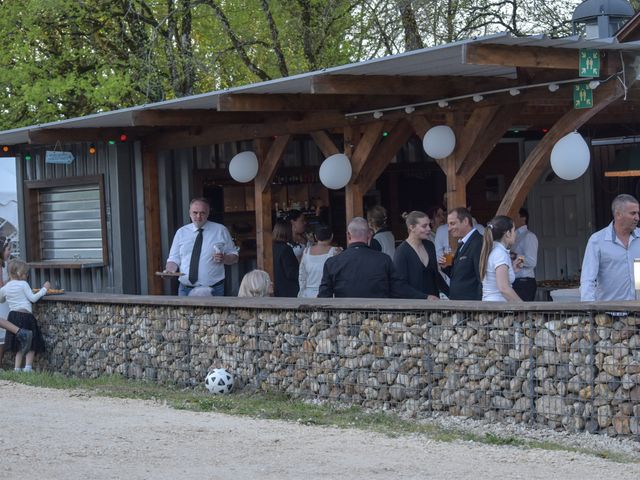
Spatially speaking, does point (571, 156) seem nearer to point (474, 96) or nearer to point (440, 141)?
point (474, 96)

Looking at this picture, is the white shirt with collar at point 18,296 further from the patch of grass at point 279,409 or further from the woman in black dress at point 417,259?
the woman in black dress at point 417,259

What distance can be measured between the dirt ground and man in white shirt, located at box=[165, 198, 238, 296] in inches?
114

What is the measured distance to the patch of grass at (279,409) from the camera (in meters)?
7.39

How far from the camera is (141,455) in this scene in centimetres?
705

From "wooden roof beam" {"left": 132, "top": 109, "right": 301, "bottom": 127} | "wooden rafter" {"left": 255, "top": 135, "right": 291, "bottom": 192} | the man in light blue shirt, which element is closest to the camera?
the man in light blue shirt

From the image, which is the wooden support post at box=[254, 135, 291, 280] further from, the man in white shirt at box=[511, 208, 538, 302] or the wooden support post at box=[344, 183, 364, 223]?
the man in white shirt at box=[511, 208, 538, 302]

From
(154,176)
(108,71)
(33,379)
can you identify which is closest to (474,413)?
(33,379)

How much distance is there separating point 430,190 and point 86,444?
9.26 metres

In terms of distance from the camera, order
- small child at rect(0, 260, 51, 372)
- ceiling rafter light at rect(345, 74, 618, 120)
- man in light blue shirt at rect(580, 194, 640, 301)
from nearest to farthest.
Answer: man in light blue shirt at rect(580, 194, 640, 301) → ceiling rafter light at rect(345, 74, 618, 120) → small child at rect(0, 260, 51, 372)

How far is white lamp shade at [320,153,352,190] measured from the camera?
11102 mm

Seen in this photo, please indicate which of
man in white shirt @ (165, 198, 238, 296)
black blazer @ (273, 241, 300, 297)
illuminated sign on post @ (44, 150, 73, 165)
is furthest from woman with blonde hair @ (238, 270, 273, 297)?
illuminated sign on post @ (44, 150, 73, 165)

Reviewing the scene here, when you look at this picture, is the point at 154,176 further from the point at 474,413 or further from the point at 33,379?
the point at 474,413

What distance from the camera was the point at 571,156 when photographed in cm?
897

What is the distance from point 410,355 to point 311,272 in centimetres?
220
